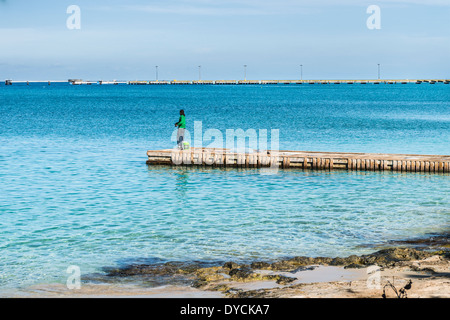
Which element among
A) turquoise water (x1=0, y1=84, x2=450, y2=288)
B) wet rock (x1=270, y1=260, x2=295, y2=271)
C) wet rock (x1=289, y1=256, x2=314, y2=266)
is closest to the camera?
wet rock (x1=270, y1=260, x2=295, y2=271)

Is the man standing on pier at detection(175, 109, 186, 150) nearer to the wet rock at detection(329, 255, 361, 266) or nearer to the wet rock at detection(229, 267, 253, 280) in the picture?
the wet rock at detection(329, 255, 361, 266)

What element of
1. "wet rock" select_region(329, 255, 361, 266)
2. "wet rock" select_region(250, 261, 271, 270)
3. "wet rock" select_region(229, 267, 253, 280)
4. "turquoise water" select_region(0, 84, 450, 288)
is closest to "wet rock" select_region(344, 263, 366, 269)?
"wet rock" select_region(329, 255, 361, 266)

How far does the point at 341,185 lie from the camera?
86.0 ft

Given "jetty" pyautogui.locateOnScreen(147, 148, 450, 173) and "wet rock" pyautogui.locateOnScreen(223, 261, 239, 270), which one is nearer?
"wet rock" pyautogui.locateOnScreen(223, 261, 239, 270)

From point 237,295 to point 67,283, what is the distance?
406 cm

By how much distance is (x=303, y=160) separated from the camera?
3000cm

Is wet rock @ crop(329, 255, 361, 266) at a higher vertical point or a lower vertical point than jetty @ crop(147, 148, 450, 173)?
lower

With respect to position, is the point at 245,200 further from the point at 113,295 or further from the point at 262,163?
the point at 113,295

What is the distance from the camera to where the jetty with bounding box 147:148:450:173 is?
28641 millimetres

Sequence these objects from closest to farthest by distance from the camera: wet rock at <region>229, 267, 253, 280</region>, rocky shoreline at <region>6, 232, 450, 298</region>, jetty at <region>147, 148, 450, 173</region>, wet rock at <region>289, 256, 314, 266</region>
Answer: rocky shoreline at <region>6, 232, 450, 298</region> → wet rock at <region>229, 267, 253, 280</region> → wet rock at <region>289, 256, 314, 266</region> → jetty at <region>147, 148, 450, 173</region>

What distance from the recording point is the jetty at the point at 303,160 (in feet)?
94.0

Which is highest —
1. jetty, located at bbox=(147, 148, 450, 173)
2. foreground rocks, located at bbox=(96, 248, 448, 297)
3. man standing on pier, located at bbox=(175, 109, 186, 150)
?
man standing on pier, located at bbox=(175, 109, 186, 150)

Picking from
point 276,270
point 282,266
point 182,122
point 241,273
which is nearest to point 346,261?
point 282,266

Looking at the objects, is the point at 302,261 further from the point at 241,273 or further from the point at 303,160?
the point at 303,160
